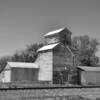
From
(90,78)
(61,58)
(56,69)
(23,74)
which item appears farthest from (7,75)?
(90,78)

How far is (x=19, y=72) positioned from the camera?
42656 millimetres

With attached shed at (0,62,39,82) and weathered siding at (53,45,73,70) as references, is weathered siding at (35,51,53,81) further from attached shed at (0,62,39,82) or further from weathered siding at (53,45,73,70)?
attached shed at (0,62,39,82)

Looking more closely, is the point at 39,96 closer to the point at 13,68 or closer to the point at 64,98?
the point at 64,98

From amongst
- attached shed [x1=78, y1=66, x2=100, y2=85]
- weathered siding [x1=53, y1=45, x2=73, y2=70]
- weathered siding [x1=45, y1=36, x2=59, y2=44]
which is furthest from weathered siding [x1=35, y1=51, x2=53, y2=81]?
attached shed [x1=78, y1=66, x2=100, y2=85]

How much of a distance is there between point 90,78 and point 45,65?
9899 millimetres

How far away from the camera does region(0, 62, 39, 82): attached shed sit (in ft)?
138

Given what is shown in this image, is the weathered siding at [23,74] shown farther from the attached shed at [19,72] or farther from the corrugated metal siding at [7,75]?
the corrugated metal siding at [7,75]

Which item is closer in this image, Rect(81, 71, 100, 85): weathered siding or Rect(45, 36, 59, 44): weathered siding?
Rect(81, 71, 100, 85): weathered siding

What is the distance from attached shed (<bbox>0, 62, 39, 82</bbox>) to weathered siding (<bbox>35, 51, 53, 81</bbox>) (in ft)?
3.55

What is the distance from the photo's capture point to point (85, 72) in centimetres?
4578

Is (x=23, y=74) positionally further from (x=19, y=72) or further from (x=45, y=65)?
(x=45, y=65)

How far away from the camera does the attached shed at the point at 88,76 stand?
148 feet

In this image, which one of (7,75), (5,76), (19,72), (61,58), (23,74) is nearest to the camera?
(19,72)

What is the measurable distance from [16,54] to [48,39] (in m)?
29.4
